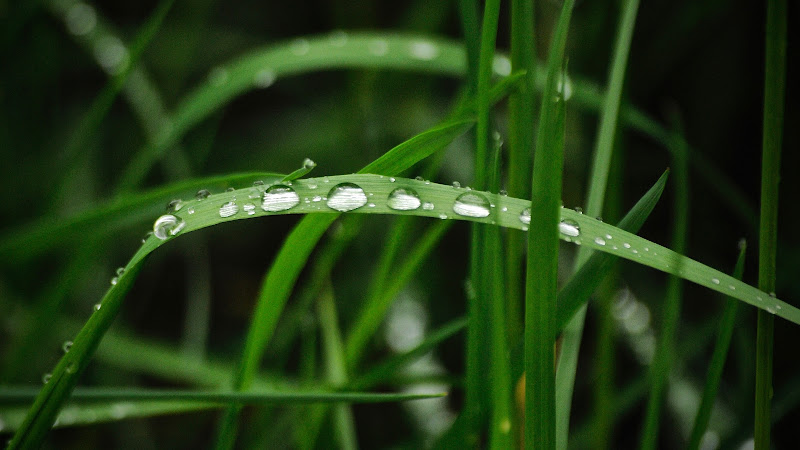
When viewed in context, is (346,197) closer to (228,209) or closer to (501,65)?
(228,209)

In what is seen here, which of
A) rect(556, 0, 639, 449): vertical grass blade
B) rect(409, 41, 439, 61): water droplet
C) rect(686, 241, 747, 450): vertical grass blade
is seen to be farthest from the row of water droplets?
rect(686, 241, 747, 450): vertical grass blade

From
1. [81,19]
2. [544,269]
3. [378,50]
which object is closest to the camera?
[544,269]

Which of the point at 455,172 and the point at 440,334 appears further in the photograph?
the point at 455,172

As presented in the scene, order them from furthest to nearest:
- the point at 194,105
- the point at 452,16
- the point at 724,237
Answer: the point at 452,16 < the point at 724,237 < the point at 194,105

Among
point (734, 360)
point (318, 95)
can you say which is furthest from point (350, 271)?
point (734, 360)

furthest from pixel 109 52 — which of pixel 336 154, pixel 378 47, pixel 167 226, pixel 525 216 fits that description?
pixel 525 216

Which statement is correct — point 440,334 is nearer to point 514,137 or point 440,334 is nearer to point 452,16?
point 514,137

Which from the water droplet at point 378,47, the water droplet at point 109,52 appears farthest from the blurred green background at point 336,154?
the water droplet at point 378,47

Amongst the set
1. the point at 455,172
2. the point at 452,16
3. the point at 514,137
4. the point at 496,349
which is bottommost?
the point at 496,349
